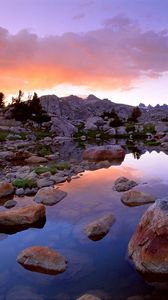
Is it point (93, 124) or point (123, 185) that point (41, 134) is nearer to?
point (93, 124)

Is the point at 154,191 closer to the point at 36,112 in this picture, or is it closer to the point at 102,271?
the point at 102,271

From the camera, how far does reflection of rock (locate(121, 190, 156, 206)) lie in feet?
54.5

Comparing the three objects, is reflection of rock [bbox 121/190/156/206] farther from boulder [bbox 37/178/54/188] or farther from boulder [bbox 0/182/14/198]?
boulder [bbox 0/182/14/198]

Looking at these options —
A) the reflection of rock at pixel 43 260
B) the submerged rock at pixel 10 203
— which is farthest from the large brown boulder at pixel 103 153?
the reflection of rock at pixel 43 260

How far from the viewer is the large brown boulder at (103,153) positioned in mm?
36144

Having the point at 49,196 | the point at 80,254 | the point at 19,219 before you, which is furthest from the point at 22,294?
the point at 49,196

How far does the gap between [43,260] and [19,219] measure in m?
3.87

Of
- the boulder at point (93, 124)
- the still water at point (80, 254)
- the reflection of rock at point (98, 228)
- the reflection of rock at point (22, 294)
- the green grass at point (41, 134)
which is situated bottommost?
the reflection of rock at point (22, 294)

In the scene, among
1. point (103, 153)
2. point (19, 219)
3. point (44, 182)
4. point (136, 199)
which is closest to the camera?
point (19, 219)

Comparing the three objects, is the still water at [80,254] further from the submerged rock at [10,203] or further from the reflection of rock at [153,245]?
the submerged rock at [10,203]

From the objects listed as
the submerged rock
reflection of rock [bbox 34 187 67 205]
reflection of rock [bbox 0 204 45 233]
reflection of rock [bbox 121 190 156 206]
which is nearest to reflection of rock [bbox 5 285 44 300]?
reflection of rock [bbox 0 204 45 233]

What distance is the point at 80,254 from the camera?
37.4ft

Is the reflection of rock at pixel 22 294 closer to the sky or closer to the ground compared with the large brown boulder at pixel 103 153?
closer to the ground

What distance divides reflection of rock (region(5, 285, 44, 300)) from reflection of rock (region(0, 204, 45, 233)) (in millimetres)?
4502
